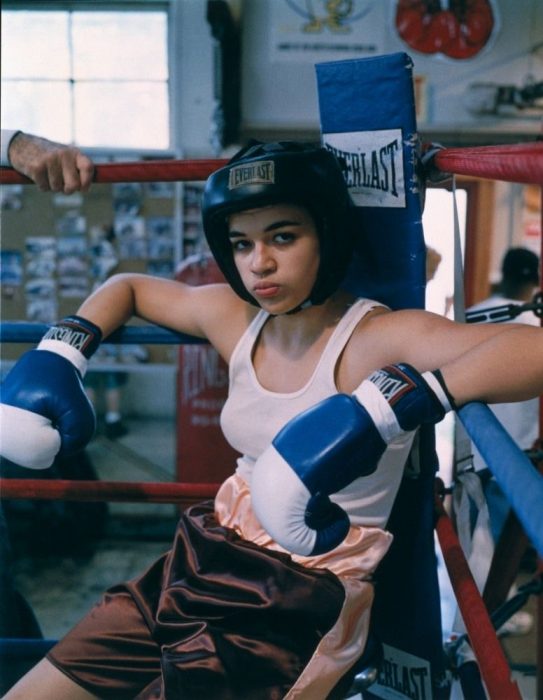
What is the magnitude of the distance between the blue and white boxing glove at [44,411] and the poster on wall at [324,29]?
157 inches

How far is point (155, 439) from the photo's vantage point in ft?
15.7

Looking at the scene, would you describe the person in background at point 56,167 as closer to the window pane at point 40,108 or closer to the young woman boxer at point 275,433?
the young woman boxer at point 275,433

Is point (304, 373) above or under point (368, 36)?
under

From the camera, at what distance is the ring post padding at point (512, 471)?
51cm

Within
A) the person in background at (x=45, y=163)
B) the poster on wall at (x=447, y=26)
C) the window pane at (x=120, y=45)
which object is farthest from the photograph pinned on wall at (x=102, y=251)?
the person in background at (x=45, y=163)

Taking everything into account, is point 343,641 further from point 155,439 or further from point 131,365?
point 155,439

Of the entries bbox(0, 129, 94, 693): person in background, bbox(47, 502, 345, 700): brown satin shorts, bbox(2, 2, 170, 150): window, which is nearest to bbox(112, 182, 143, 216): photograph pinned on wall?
bbox(2, 2, 170, 150): window

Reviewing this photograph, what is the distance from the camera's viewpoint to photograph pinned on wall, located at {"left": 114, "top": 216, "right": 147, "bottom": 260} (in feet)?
13.7

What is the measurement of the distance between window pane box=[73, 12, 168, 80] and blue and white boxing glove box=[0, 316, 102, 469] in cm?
413

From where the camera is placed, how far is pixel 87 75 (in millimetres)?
4793

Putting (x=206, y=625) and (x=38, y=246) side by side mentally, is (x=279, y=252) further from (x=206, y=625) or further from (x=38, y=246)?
(x=38, y=246)

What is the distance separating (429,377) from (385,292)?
0.39 metres

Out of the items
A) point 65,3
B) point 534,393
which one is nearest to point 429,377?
point 534,393

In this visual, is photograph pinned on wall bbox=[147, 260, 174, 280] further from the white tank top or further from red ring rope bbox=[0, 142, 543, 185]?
the white tank top
